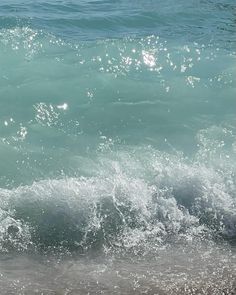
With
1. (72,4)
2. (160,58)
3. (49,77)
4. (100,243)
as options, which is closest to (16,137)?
(49,77)

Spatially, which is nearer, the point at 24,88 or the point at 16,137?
the point at 16,137

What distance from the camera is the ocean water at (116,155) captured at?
5.52 meters

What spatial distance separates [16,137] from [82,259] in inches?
149

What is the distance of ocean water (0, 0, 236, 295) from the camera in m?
5.52

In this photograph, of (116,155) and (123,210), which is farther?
(116,155)

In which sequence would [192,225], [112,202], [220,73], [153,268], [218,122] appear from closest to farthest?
1. [153,268]
2. [192,225]
3. [112,202]
4. [218,122]
5. [220,73]

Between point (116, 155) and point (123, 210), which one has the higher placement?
point (116, 155)

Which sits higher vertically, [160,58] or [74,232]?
[160,58]

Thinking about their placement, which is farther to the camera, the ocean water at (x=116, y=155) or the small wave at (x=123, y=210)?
the small wave at (x=123, y=210)

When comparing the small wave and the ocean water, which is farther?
the small wave

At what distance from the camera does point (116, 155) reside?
8.27 metres

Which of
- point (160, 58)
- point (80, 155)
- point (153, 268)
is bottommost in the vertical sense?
point (153, 268)

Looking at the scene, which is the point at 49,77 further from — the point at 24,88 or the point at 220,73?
the point at 220,73

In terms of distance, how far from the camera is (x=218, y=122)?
31.1 feet
